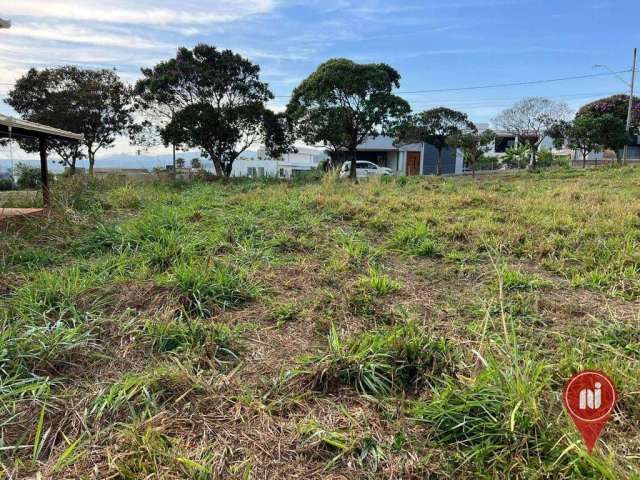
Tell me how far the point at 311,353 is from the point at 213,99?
12.8 meters

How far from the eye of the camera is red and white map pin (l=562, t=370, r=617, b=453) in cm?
107

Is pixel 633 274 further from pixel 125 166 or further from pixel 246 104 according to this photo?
pixel 125 166

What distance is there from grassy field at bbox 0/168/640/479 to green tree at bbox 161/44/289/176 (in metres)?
9.89

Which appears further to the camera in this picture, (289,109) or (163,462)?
(289,109)

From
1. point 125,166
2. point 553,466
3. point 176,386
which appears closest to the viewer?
point 553,466

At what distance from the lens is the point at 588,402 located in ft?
3.57

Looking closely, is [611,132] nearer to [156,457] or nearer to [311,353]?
[311,353]

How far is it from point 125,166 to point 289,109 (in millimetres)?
11369

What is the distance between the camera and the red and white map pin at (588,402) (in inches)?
42.2

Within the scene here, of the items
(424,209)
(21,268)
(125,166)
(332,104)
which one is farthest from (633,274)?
(125,166)

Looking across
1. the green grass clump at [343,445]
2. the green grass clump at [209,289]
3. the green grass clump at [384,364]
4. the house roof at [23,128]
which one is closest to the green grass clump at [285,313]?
the green grass clump at [209,289]

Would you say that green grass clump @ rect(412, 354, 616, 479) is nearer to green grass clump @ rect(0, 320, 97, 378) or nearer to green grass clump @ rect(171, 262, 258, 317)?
green grass clump @ rect(171, 262, 258, 317)

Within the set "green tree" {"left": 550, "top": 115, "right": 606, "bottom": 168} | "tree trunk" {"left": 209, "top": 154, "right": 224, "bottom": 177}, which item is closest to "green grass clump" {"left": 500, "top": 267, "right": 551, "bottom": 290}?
"tree trunk" {"left": 209, "top": 154, "right": 224, "bottom": 177}

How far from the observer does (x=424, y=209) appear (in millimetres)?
5613
